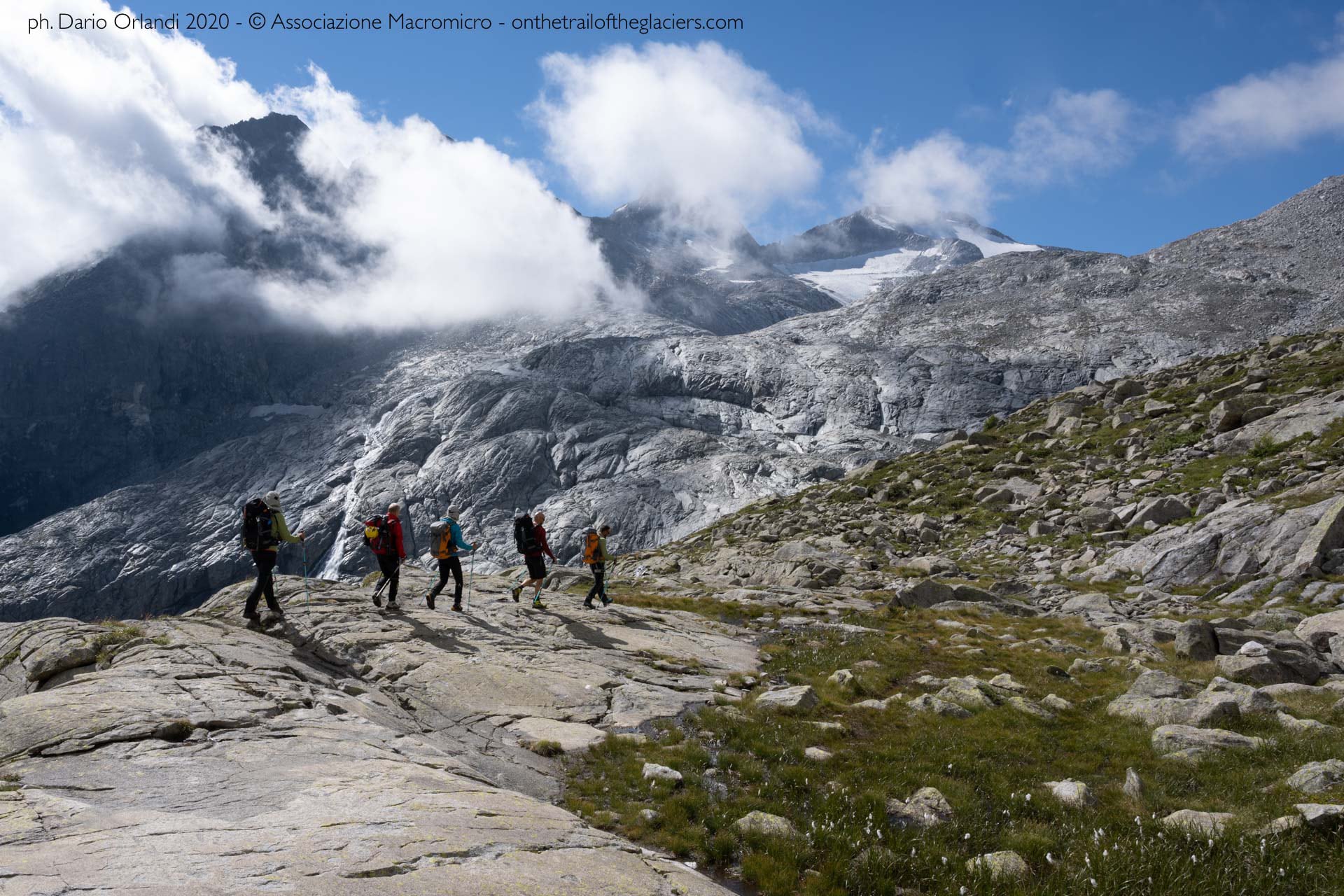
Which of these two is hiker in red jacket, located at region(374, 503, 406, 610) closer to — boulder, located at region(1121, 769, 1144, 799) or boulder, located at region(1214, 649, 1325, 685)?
boulder, located at region(1121, 769, 1144, 799)

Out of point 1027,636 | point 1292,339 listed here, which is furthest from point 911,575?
point 1292,339

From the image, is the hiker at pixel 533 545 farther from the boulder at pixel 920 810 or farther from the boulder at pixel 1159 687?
the boulder at pixel 1159 687

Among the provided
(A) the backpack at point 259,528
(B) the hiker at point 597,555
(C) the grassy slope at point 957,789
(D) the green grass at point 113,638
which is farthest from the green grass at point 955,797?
(A) the backpack at point 259,528

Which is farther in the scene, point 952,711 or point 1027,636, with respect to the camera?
point 1027,636

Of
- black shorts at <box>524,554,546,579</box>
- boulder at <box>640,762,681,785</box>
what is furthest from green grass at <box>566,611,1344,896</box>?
black shorts at <box>524,554,546,579</box>

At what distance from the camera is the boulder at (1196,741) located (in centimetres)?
1099

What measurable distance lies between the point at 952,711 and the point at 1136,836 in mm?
5769

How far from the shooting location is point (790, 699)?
1519cm

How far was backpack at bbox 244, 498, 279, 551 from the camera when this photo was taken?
60.7ft

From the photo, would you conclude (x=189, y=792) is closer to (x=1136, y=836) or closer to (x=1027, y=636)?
(x=1136, y=836)

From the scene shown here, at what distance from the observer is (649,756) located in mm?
12398

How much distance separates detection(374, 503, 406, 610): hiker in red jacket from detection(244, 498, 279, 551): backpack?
2951mm

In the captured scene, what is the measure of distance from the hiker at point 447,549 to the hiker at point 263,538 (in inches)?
148

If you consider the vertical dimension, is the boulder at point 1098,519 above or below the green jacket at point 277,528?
above
